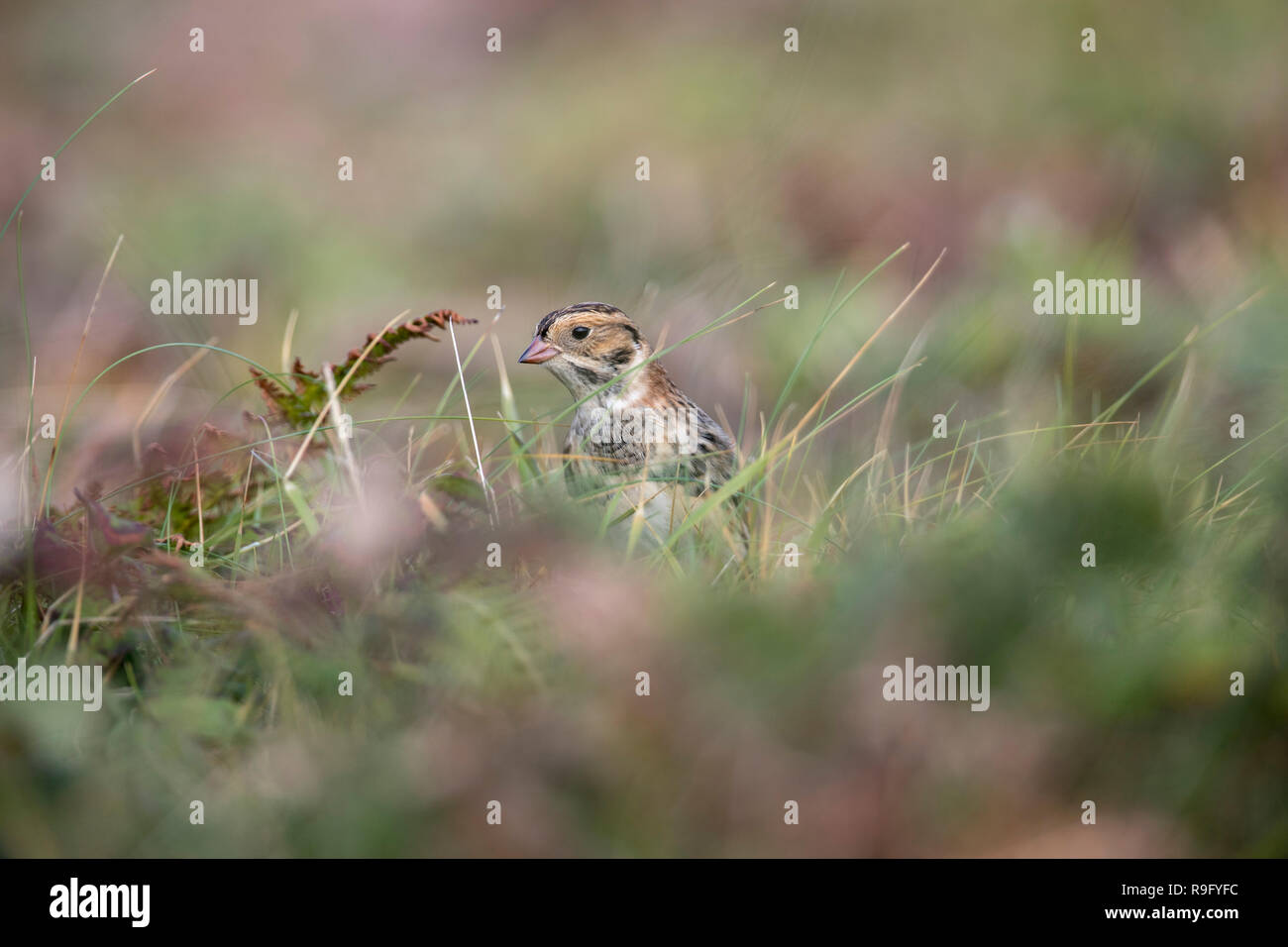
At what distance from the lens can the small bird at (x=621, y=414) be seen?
4.03 meters

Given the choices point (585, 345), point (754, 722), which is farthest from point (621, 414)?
point (754, 722)

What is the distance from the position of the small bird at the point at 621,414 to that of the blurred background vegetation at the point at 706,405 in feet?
0.73

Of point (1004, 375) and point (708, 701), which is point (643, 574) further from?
point (1004, 375)

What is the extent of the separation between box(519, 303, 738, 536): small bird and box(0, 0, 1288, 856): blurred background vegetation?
0.73 feet

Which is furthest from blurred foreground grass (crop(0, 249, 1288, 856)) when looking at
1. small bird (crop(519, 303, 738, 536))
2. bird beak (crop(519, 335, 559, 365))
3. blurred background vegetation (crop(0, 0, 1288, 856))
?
bird beak (crop(519, 335, 559, 365))

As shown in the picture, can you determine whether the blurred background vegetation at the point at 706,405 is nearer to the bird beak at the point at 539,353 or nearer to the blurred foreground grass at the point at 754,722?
the blurred foreground grass at the point at 754,722

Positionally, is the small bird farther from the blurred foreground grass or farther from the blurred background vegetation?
the blurred foreground grass

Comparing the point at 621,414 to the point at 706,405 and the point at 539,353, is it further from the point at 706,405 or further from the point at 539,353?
the point at 706,405

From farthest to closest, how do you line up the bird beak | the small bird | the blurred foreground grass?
1. the bird beak
2. the small bird
3. the blurred foreground grass

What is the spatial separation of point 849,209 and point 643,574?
24.6 ft

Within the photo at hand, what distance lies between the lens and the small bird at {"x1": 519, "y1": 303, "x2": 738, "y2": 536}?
13.2 ft

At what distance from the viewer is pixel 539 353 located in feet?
14.4

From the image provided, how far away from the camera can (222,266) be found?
1094 cm

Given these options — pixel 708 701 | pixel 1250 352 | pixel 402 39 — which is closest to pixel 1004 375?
pixel 1250 352
